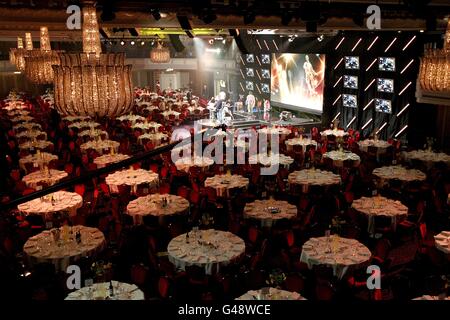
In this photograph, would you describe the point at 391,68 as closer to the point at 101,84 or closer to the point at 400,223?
the point at 400,223

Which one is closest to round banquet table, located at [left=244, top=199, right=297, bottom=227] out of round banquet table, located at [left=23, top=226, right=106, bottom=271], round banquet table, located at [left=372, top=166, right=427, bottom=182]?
round banquet table, located at [left=23, top=226, right=106, bottom=271]

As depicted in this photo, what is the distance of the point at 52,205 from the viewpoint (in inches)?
356

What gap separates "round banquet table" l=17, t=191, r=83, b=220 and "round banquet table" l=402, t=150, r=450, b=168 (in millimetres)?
9021

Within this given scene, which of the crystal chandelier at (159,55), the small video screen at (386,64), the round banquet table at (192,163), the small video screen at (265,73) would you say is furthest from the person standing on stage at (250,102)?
the round banquet table at (192,163)

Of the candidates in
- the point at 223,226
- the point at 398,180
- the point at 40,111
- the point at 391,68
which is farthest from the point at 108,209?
the point at 40,111

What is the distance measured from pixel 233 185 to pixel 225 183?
237 mm

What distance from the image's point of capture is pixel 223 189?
10.5 metres

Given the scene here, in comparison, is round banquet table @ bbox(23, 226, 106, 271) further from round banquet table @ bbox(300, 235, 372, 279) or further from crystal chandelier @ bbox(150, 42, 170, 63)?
crystal chandelier @ bbox(150, 42, 170, 63)

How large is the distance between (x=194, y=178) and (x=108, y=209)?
8.31 ft

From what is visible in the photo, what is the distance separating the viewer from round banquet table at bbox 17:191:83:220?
880 centimetres

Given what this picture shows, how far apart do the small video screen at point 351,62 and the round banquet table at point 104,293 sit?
14213mm

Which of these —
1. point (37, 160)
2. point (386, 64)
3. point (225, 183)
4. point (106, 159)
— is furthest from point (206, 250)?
point (386, 64)

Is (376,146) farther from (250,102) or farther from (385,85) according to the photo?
(250,102)

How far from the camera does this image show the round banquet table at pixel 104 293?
5953mm
